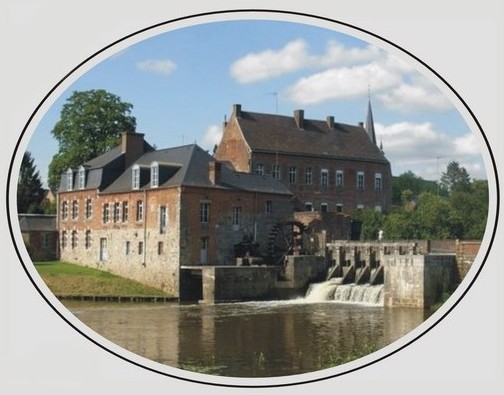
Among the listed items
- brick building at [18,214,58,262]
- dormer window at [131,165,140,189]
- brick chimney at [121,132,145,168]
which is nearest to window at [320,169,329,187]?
brick chimney at [121,132,145,168]

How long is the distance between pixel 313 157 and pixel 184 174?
8761 millimetres

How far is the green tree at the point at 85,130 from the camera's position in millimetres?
21328

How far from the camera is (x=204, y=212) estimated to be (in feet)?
72.9

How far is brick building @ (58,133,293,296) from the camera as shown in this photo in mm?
21922

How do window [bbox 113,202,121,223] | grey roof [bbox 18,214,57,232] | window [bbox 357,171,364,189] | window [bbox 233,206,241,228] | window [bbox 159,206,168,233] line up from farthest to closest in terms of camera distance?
1. window [bbox 357,171,364,189]
2. grey roof [bbox 18,214,57,232]
3. window [bbox 113,202,121,223]
4. window [bbox 233,206,241,228]
5. window [bbox 159,206,168,233]

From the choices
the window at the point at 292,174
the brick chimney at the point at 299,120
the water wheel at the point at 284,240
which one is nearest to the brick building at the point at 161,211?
the water wheel at the point at 284,240

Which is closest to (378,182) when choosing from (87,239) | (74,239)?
(87,239)

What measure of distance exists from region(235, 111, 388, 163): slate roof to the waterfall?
26.8 feet

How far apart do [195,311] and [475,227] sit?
8357 mm

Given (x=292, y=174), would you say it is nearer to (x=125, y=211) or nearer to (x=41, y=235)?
(x=125, y=211)

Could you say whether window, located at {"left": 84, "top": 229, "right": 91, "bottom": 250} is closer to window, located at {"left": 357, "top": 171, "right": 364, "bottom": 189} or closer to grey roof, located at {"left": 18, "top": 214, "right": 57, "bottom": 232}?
grey roof, located at {"left": 18, "top": 214, "right": 57, "bottom": 232}

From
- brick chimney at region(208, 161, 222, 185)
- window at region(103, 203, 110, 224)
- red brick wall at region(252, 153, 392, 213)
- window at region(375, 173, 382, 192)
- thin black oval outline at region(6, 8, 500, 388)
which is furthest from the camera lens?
window at region(375, 173, 382, 192)

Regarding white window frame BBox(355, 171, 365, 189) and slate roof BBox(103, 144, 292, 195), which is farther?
white window frame BBox(355, 171, 365, 189)

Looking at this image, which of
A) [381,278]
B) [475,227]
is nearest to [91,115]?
[381,278]
